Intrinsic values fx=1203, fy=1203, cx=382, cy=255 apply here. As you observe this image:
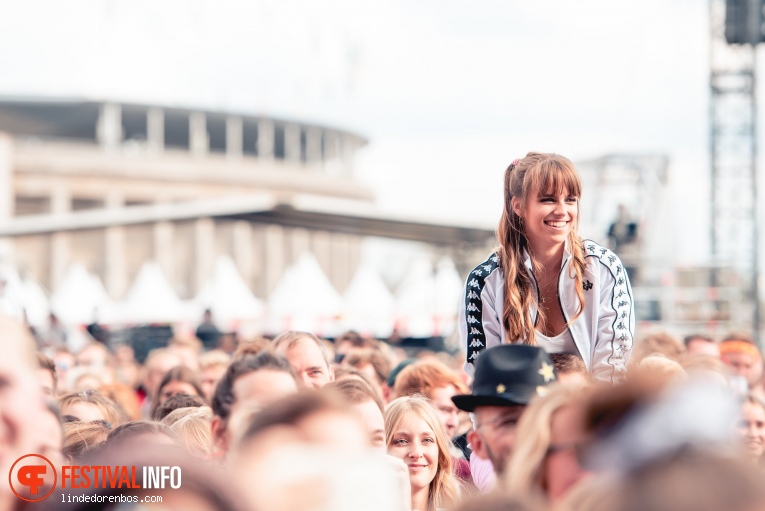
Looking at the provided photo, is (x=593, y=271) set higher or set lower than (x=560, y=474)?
higher

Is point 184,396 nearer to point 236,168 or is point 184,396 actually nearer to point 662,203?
point 662,203

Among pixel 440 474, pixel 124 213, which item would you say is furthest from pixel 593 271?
pixel 124 213

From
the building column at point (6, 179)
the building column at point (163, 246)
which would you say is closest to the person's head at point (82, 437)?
the building column at point (6, 179)

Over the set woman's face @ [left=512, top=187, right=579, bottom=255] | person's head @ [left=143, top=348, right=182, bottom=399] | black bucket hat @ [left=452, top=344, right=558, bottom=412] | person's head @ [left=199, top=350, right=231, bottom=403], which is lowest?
person's head @ [left=143, top=348, right=182, bottom=399]

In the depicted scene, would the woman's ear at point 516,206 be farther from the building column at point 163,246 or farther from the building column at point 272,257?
the building column at point 272,257

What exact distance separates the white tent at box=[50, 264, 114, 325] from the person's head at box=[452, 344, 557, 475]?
121ft

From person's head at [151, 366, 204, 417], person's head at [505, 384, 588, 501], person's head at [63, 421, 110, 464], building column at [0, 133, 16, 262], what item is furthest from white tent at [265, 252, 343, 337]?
person's head at [505, 384, 588, 501]

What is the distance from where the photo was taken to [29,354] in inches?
110

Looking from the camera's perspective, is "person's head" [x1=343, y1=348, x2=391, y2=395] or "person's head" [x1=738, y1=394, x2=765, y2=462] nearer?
"person's head" [x1=738, y1=394, x2=765, y2=462]

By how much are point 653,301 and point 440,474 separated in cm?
2246

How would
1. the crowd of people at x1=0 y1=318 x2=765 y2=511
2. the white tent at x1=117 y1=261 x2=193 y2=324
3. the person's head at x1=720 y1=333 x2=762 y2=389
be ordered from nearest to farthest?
1. the crowd of people at x1=0 y1=318 x2=765 y2=511
2. the person's head at x1=720 y1=333 x2=762 y2=389
3. the white tent at x1=117 y1=261 x2=193 y2=324

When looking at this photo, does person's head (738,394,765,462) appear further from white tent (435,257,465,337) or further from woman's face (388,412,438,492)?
white tent (435,257,465,337)

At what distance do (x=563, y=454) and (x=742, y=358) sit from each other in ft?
25.4

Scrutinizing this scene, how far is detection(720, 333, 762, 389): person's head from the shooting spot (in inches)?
389
